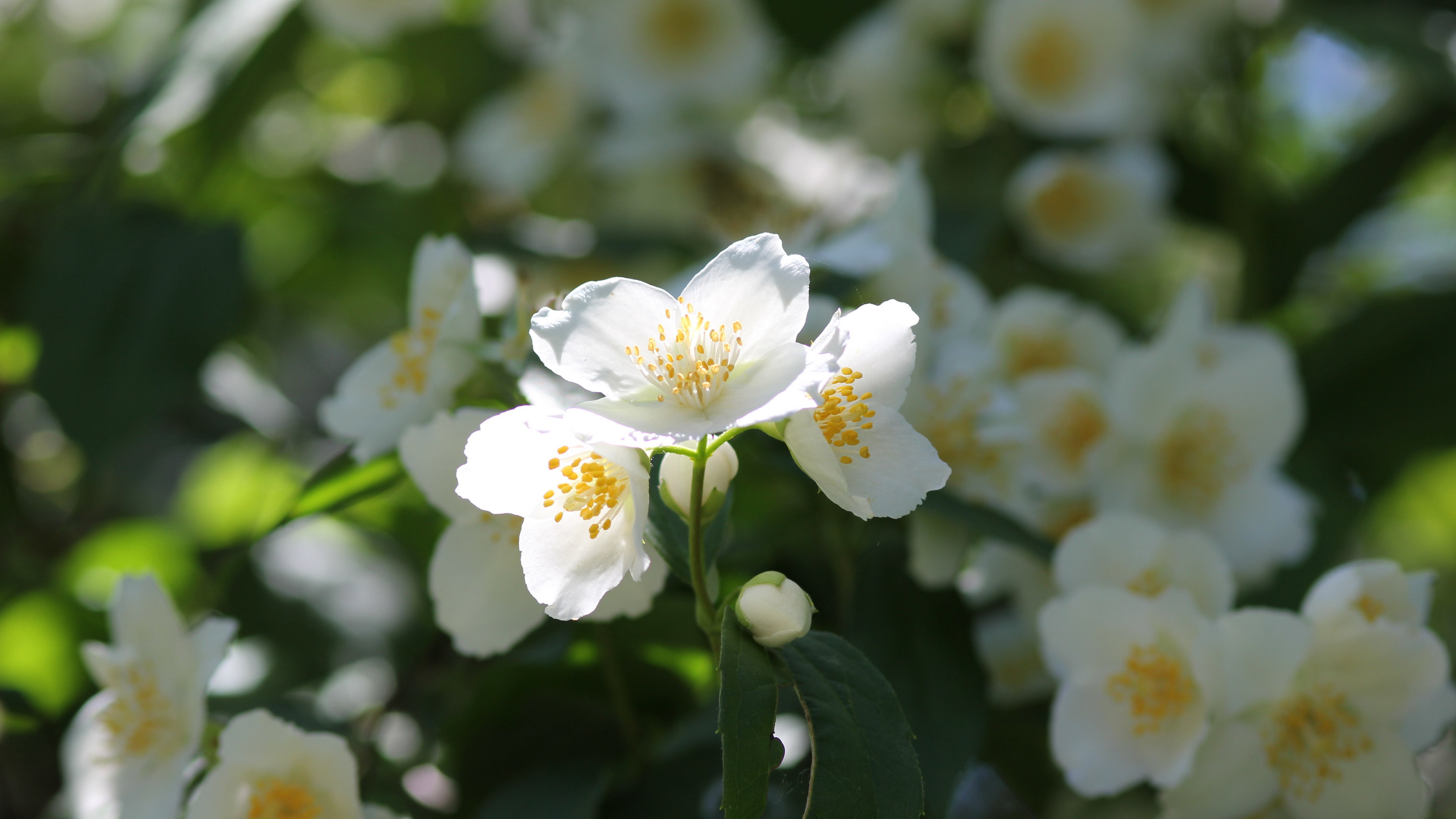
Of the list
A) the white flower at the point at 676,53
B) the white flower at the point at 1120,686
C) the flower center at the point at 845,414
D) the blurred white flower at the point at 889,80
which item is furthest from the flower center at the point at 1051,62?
the flower center at the point at 845,414

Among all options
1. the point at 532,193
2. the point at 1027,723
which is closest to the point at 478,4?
the point at 532,193

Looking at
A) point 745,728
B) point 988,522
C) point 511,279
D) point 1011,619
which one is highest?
point 745,728

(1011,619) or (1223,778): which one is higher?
(1223,778)

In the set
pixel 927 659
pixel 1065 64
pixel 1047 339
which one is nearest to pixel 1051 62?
pixel 1065 64

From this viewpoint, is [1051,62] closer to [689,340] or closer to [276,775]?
[689,340]

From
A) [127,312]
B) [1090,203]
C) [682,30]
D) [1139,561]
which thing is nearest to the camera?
[1139,561]

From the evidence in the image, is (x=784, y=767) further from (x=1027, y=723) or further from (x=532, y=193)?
(x=532, y=193)

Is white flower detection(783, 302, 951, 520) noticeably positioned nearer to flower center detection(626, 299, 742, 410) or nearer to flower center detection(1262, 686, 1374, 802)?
flower center detection(626, 299, 742, 410)

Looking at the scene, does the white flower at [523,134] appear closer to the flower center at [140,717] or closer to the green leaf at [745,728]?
the flower center at [140,717]
